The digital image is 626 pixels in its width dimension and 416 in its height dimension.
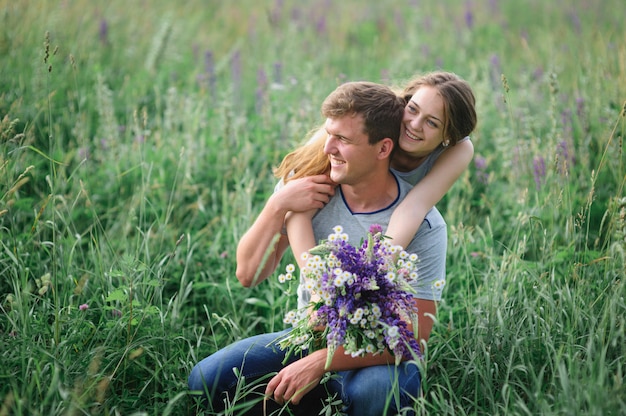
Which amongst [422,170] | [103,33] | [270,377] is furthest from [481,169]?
[103,33]

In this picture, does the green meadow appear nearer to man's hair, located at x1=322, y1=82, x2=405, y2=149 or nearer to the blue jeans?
the blue jeans

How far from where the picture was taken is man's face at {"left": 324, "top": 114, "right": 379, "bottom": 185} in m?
2.39

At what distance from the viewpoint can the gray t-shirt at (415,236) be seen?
2488 mm

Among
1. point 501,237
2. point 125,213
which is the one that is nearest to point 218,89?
point 125,213

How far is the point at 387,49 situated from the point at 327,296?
533cm

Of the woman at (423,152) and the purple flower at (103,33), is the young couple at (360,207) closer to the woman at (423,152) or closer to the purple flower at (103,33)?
the woman at (423,152)

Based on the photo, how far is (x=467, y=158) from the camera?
2.62m

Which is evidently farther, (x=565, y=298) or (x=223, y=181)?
(x=223, y=181)

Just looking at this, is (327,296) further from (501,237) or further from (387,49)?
(387,49)

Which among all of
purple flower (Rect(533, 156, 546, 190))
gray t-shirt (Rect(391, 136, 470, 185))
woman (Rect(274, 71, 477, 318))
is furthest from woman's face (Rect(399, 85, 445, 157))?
purple flower (Rect(533, 156, 546, 190))

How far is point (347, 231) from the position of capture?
258 cm

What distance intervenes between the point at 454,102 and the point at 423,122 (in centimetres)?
16

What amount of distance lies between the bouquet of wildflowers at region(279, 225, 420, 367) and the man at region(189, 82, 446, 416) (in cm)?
24

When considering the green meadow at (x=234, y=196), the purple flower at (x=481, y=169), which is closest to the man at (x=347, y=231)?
the green meadow at (x=234, y=196)
